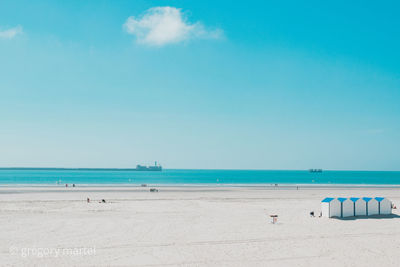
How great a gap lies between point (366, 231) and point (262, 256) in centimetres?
997

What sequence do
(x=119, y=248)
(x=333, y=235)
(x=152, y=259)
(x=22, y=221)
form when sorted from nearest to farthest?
(x=152, y=259), (x=119, y=248), (x=333, y=235), (x=22, y=221)

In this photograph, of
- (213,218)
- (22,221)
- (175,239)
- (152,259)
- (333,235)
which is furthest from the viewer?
(213,218)

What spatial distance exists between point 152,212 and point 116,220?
5.06 meters

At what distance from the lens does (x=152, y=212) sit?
30.1 metres

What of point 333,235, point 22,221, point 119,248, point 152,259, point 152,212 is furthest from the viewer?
point 152,212

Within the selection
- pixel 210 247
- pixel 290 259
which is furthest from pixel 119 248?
pixel 290 259

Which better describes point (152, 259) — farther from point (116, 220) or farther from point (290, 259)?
point (116, 220)

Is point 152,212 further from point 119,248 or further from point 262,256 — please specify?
point 262,256

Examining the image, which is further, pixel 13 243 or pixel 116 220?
pixel 116 220

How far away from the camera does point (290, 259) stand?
1553 centimetres

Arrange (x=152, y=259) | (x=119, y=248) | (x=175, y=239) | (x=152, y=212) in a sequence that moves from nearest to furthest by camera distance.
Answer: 1. (x=152, y=259)
2. (x=119, y=248)
3. (x=175, y=239)
4. (x=152, y=212)

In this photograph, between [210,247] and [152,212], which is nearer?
[210,247]

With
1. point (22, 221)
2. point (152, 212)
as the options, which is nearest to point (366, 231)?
point (152, 212)

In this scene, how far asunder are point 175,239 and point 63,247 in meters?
6.16
